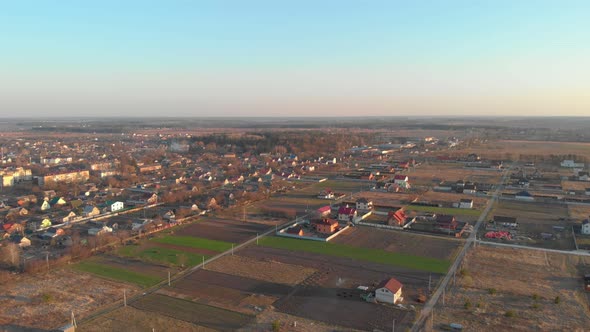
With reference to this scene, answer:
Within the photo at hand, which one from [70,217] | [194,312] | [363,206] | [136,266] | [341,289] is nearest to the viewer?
[194,312]

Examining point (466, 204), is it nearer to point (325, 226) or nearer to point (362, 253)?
point (325, 226)

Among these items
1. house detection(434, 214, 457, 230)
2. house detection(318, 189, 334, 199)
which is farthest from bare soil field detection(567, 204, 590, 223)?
house detection(318, 189, 334, 199)

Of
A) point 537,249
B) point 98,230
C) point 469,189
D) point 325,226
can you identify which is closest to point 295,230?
point 325,226

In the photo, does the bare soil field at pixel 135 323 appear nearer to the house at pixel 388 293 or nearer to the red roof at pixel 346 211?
the house at pixel 388 293

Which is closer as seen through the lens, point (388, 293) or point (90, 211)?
point (388, 293)

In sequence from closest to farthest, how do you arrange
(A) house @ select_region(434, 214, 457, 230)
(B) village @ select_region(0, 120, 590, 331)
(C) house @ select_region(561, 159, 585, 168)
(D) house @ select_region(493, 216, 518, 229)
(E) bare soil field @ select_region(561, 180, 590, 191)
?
(B) village @ select_region(0, 120, 590, 331), (A) house @ select_region(434, 214, 457, 230), (D) house @ select_region(493, 216, 518, 229), (E) bare soil field @ select_region(561, 180, 590, 191), (C) house @ select_region(561, 159, 585, 168)

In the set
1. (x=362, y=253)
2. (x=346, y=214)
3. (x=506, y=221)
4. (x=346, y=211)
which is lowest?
(x=362, y=253)

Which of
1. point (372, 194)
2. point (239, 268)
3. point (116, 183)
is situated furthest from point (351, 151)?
point (239, 268)

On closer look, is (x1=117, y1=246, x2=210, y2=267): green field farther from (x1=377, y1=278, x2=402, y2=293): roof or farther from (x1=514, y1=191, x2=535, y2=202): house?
(x1=514, y1=191, x2=535, y2=202): house
